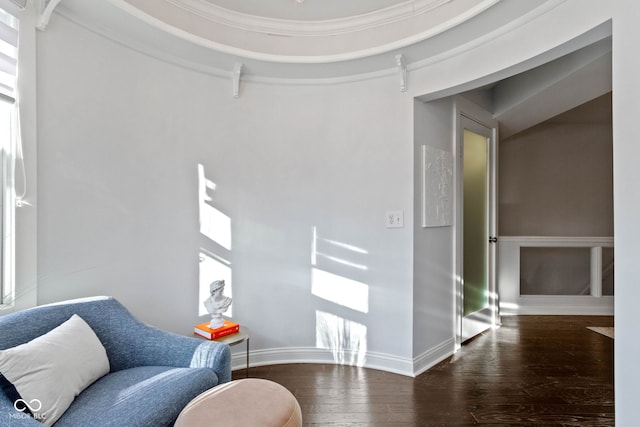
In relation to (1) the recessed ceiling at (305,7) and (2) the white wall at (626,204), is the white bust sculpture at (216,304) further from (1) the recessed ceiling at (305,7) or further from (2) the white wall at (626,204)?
(2) the white wall at (626,204)

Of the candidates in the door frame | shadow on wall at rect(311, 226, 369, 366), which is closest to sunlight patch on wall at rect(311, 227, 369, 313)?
shadow on wall at rect(311, 226, 369, 366)

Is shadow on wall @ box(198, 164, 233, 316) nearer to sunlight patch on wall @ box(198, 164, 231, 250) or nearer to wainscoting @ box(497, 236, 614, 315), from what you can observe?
sunlight patch on wall @ box(198, 164, 231, 250)

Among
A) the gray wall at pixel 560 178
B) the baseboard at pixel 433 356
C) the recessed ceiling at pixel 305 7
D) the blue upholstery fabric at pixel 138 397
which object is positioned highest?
the recessed ceiling at pixel 305 7

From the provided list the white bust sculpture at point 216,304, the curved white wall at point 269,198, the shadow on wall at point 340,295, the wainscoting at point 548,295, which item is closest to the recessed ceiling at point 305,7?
the curved white wall at point 269,198

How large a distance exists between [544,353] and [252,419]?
2937 millimetres

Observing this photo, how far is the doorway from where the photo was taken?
127 inches

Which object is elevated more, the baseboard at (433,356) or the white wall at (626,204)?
the white wall at (626,204)

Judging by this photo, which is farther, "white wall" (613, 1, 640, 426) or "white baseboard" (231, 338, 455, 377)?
"white baseboard" (231, 338, 455, 377)

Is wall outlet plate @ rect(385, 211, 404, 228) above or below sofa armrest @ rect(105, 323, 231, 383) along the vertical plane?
above

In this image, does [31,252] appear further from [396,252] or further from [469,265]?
[469,265]

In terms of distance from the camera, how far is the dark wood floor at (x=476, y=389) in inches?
82.4

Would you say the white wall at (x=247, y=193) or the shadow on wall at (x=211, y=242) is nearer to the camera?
the white wall at (x=247, y=193)

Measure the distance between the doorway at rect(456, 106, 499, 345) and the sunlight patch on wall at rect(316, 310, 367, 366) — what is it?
1.00m

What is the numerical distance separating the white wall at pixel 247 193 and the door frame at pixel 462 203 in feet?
2.42
